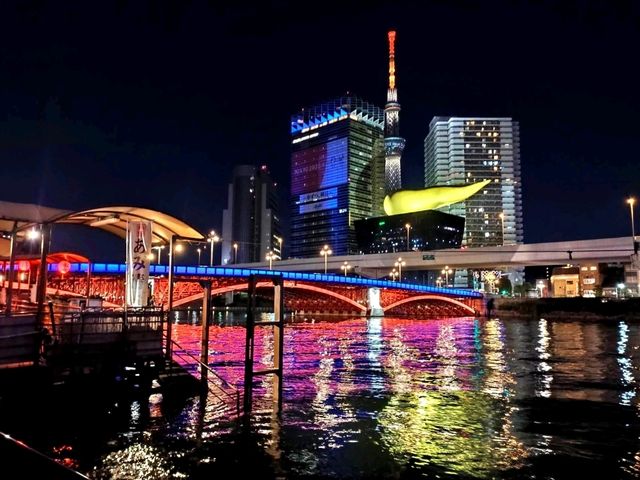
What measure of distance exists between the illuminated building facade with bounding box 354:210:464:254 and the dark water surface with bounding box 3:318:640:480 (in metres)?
145

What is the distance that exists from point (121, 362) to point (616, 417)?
15.8 m

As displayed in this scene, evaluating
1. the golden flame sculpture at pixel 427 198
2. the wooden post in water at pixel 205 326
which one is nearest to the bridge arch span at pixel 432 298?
Answer: the wooden post in water at pixel 205 326

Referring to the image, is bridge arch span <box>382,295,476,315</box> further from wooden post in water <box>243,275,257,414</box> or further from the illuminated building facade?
wooden post in water <box>243,275,257,414</box>

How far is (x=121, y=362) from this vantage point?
53.6ft

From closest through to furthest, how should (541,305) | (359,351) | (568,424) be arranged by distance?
1. (568,424)
2. (359,351)
3. (541,305)

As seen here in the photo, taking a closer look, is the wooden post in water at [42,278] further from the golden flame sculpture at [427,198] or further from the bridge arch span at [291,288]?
the golden flame sculpture at [427,198]

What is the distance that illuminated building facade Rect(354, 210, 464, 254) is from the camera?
6821 inches

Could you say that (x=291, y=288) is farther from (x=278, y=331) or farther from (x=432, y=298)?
(x=278, y=331)

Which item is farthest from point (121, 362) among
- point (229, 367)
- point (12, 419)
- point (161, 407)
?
point (229, 367)

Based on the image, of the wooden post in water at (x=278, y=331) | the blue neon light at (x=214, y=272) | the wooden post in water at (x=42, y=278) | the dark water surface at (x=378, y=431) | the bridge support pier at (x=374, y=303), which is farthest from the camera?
the bridge support pier at (x=374, y=303)

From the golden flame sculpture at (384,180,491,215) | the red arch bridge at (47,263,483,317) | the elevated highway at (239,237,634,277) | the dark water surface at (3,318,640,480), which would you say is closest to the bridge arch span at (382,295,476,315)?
the red arch bridge at (47,263,483,317)

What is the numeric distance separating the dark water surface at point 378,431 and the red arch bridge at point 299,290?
46.8ft

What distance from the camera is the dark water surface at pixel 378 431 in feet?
35.8

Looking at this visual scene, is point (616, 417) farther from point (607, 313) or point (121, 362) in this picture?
point (607, 313)
